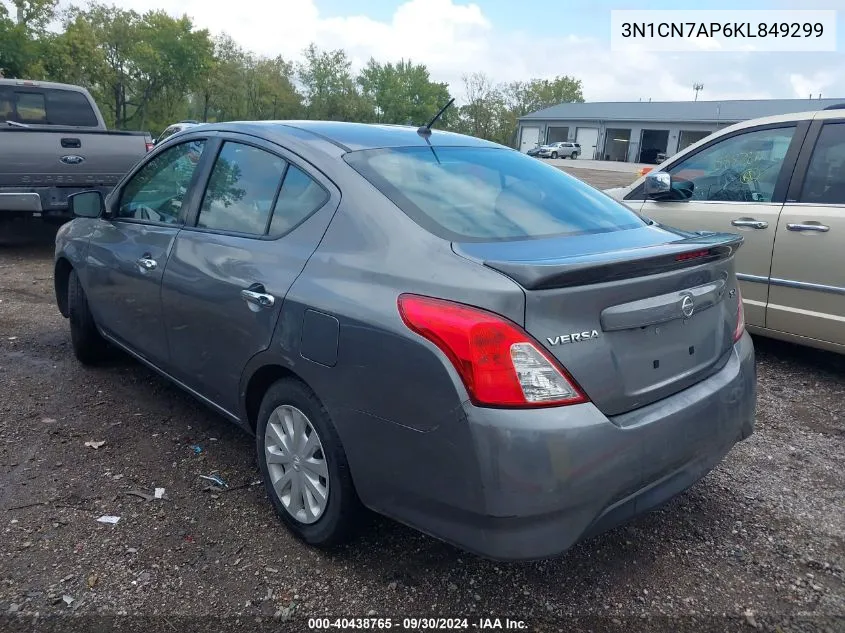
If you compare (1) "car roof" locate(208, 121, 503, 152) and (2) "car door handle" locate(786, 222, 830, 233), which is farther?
(2) "car door handle" locate(786, 222, 830, 233)

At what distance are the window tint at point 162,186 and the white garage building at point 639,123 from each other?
5256 centimetres

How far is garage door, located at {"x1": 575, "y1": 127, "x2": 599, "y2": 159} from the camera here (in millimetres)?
62531

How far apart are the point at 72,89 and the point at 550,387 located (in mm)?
9594

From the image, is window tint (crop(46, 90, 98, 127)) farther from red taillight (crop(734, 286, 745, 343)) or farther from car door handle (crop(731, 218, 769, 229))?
red taillight (crop(734, 286, 745, 343))

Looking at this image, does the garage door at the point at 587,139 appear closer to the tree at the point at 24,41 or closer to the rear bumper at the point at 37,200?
the tree at the point at 24,41

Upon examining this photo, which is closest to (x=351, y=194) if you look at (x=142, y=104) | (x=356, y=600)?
(x=356, y=600)

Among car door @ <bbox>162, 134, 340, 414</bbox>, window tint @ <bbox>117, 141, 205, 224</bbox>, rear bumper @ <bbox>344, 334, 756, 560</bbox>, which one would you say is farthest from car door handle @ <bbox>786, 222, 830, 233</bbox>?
window tint @ <bbox>117, 141, 205, 224</bbox>

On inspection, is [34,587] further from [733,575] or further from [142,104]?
[142,104]

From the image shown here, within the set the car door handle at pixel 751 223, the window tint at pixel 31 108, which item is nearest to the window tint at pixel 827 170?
the car door handle at pixel 751 223

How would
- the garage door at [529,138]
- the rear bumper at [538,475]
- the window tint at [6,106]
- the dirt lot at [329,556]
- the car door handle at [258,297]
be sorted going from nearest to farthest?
the rear bumper at [538,475]
the dirt lot at [329,556]
the car door handle at [258,297]
the window tint at [6,106]
the garage door at [529,138]

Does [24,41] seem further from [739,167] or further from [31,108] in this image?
[739,167]

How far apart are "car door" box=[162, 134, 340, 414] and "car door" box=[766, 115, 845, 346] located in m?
3.39

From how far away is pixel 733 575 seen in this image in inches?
102

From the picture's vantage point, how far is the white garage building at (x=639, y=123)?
52625 mm
